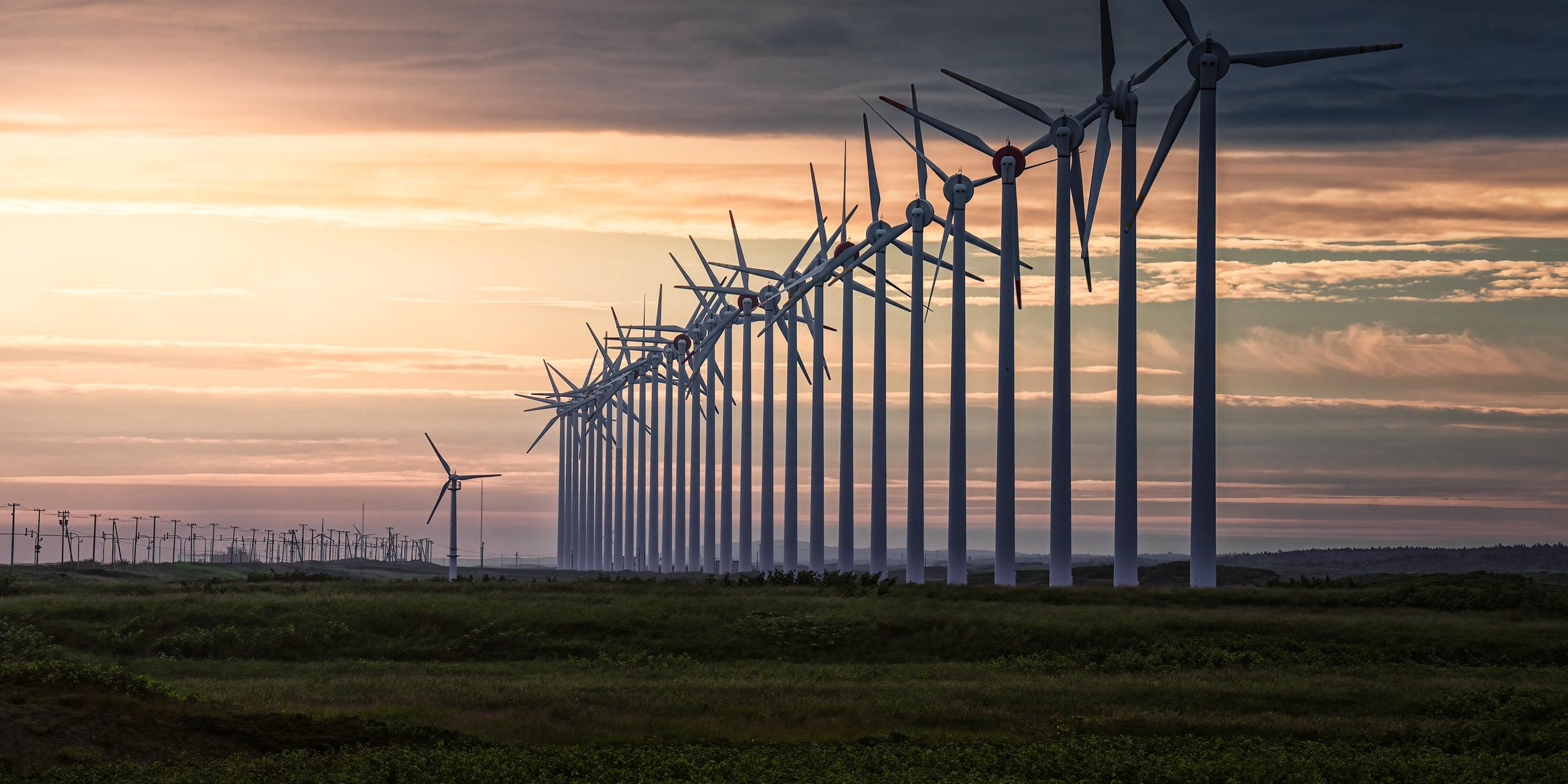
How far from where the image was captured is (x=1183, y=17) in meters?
81.3

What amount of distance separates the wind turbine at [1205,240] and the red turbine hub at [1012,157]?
13.9 meters

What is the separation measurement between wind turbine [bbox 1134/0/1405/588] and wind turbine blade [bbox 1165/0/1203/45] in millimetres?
30

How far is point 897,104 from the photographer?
315 feet

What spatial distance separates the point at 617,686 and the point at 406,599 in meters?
27.9

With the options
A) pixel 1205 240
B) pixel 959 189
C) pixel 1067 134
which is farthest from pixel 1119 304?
pixel 959 189

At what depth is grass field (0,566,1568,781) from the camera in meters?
38.3

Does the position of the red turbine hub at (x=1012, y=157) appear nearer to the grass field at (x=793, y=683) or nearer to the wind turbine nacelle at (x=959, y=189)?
the wind turbine nacelle at (x=959, y=189)

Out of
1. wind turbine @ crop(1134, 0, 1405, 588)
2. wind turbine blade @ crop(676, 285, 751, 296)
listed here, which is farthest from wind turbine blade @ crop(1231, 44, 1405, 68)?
wind turbine blade @ crop(676, 285, 751, 296)

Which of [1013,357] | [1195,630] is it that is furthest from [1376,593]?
[1013,357]

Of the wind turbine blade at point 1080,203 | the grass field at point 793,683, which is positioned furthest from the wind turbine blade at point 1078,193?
the grass field at point 793,683

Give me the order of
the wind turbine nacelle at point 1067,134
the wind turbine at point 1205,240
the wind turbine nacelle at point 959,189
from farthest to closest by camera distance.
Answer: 1. the wind turbine nacelle at point 959,189
2. the wind turbine nacelle at point 1067,134
3. the wind turbine at point 1205,240

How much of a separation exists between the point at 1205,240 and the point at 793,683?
33843 mm

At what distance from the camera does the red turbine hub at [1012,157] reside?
94125 mm

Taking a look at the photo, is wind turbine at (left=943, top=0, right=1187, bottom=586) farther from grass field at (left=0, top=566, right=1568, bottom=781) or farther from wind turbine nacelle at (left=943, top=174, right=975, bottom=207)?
A: wind turbine nacelle at (left=943, top=174, right=975, bottom=207)
